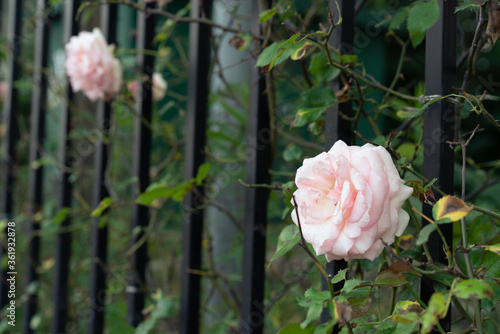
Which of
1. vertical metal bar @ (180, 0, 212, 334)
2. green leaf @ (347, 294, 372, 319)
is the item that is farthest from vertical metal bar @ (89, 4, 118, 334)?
green leaf @ (347, 294, 372, 319)

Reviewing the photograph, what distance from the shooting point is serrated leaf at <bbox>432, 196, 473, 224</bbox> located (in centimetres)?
48

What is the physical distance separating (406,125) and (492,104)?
2.42 m

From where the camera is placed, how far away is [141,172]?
125 centimetres

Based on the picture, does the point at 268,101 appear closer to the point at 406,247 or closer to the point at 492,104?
the point at 406,247

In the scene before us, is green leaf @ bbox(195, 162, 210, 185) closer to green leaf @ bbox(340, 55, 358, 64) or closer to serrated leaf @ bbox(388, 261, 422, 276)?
green leaf @ bbox(340, 55, 358, 64)

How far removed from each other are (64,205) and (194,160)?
64 cm

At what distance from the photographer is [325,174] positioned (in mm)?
568

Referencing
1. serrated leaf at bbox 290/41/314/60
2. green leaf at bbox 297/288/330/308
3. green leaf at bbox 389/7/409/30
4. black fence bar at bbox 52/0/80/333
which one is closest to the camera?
green leaf at bbox 297/288/330/308

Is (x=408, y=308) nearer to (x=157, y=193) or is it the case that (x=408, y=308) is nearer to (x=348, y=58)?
(x=348, y=58)

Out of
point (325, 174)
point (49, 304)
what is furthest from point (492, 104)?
point (325, 174)

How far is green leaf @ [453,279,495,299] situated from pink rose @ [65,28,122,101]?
0.99m

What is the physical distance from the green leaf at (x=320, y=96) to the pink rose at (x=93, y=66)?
668 mm

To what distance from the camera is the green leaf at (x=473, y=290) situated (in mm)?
454

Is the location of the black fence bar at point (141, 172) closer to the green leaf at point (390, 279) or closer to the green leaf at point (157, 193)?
the green leaf at point (157, 193)
